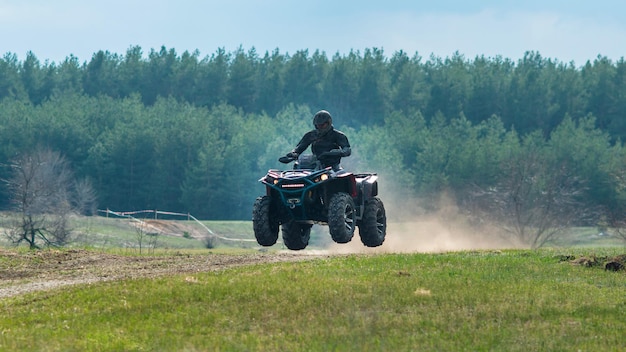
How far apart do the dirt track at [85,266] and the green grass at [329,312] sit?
1671 mm

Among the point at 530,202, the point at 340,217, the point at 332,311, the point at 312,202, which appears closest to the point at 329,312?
the point at 332,311

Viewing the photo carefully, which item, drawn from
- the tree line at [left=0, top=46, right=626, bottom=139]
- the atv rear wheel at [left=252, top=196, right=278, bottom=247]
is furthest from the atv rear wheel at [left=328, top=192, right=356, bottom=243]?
the tree line at [left=0, top=46, right=626, bottom=139]

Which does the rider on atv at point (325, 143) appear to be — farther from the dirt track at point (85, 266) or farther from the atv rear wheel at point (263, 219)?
the dirt track at point (85, 266)

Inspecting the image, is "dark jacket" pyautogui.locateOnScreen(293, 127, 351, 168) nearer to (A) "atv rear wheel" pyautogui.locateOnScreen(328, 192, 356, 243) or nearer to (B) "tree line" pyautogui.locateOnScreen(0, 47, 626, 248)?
(A) "atv rear wheel" pyautogui.locateOnScreen(328, 192, 356, 243)

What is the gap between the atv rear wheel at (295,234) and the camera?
3136 centimetres

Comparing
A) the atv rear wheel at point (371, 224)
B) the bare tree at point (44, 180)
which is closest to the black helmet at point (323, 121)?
the atv rear wheel at point (371, 224)

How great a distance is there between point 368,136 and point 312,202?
106m

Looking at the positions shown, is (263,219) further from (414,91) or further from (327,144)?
(414,91)

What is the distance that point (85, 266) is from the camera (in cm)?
2958

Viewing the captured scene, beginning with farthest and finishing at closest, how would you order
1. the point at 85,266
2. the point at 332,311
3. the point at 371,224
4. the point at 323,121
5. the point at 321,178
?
the point at 371,224 → the point at 323,121 → the point at 85,266 → the point at 321,178 → the point at 332,311

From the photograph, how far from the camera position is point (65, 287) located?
966 inches

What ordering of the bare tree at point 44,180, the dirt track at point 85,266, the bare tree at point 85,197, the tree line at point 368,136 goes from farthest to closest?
the bare tree at point 85,197
the tree line at point 368,136
the bare tree at point 44,180
the dirt track at point 85,266

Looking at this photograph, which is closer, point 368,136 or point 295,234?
point 295,234

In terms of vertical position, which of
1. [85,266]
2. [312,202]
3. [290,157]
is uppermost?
[290,157]
